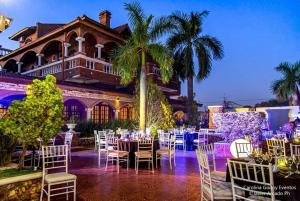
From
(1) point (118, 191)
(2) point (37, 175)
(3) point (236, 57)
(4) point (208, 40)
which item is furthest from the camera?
(3) point (236, 57)

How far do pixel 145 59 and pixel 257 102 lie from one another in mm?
31271

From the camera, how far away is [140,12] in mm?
10867

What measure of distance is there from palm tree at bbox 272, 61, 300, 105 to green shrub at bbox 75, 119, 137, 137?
12089 mm

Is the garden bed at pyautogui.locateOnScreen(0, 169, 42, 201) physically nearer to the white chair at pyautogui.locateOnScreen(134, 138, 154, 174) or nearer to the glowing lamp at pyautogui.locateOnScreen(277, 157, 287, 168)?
the white chair at pyautogui.locateOnScreen(134, 138, 154, 174)

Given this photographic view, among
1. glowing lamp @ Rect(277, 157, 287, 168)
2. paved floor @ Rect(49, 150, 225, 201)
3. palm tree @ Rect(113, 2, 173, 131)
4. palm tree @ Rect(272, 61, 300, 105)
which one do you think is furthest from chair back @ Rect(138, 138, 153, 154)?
palm tree @ Rect(272, 61, 300, 105)

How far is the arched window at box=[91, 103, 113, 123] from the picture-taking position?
52.5 ft

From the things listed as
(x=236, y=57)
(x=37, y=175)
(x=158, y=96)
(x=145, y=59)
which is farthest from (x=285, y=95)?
(x=236, y=57)

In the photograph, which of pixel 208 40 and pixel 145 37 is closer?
pixel 145 37

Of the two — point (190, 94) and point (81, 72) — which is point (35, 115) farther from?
point (190, 94)

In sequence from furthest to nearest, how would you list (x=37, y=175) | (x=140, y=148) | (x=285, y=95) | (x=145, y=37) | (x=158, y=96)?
(x=285, y=95) → (x=158, y=96) → (x=145, y=37) → (x=140, y=148) → (x=37, y=175)

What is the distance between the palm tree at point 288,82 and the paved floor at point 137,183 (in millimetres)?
14069

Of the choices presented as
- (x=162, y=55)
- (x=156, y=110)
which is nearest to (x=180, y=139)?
(x=156, y=110)

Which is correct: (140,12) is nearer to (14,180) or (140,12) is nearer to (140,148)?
(140,148)

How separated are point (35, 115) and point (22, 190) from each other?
1.25 meters
